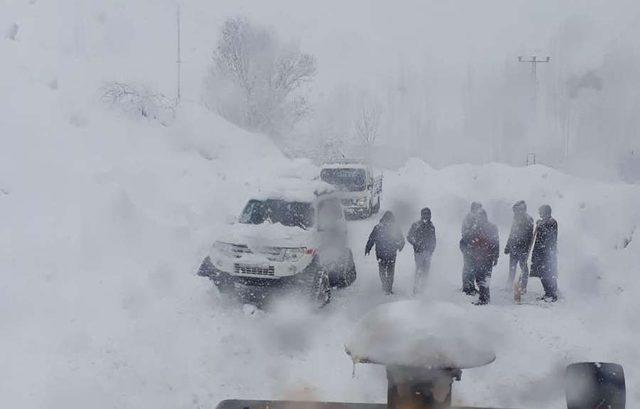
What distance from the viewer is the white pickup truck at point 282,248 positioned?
10.4 metres

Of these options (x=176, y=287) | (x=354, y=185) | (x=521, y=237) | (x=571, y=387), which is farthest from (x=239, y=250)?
(x=354, y=185)

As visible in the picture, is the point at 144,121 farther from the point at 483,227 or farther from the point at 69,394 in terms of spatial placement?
the point at 69,394

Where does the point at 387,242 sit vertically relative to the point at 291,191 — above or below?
below

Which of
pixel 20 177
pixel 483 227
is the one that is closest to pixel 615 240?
pixel 483 227

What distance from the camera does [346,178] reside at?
77.5 ft

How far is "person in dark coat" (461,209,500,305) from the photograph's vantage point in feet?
37.2

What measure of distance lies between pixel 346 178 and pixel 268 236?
43.1 ft

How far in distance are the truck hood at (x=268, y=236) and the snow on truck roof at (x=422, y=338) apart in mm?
8135

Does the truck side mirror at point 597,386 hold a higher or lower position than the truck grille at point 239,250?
higher

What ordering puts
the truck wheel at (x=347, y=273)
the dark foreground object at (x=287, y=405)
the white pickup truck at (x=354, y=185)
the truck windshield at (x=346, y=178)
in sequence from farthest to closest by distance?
the truck windshield at (x=346, y=178)
the white pickup truck at (x=354, y=185)
the truck wheel at (x=347, y=273)
the dark foreground object at (x=287, y=405)

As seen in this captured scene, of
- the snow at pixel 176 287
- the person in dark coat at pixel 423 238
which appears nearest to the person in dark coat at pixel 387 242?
the person in dark coat at pixel 423 238

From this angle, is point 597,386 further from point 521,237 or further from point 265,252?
point 521,237

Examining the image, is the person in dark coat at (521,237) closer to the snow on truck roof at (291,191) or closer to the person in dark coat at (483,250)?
the person in dark coat at (483,250)

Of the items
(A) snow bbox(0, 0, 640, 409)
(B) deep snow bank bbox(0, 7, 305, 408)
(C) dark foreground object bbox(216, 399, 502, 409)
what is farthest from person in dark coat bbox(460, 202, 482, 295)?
(C) dark foreground object bbox(216, 399, 502, 409)
